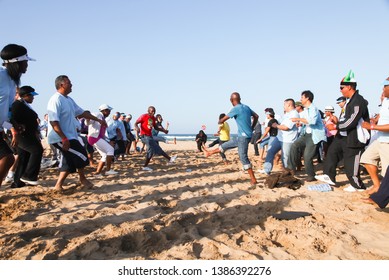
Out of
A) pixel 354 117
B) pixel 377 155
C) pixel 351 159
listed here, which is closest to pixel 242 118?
pixel 354 117

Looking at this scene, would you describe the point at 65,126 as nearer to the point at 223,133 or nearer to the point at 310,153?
the point at 310,153

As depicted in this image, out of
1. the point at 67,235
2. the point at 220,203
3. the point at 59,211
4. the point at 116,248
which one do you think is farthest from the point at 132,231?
the point at 220,203

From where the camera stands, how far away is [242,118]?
5.73 m

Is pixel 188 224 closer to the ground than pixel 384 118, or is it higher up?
closer to the ground

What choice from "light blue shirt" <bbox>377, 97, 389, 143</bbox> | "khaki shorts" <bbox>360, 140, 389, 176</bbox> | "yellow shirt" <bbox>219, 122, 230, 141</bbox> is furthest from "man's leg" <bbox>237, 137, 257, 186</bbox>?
"yellow shirt" <bbox>219, 122, 230, 141</bbox>

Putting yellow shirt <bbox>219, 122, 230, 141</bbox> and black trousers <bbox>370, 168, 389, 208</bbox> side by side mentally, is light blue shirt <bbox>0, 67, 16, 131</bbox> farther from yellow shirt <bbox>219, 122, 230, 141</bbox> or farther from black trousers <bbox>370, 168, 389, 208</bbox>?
yellow shirt <bbox>219, 122, 230, 141</bbox>

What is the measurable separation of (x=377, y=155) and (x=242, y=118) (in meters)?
2.47

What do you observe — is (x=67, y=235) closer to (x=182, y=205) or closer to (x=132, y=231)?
(x=132, y=231)

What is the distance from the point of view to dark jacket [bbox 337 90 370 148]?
4719mm

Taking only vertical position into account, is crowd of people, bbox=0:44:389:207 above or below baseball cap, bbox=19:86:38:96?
below

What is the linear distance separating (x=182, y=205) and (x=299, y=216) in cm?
168

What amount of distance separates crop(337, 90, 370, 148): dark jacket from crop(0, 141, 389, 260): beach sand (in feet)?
3.17

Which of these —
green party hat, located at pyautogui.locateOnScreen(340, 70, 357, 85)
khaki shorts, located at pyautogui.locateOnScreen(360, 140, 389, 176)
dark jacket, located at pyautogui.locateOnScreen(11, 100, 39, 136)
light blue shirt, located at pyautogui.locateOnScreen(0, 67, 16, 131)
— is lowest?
khaki shorts, located at pyautogui.locateOnScreen(360, 140, 389, 176)

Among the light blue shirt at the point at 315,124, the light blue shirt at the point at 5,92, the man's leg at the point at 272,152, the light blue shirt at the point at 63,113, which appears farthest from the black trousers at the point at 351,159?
the light blue shirt at the point at 5,92
